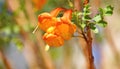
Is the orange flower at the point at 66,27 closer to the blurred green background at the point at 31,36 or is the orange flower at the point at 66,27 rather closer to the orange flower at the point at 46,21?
the orange flower at the point at 46,21

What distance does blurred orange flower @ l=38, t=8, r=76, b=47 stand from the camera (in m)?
0.78

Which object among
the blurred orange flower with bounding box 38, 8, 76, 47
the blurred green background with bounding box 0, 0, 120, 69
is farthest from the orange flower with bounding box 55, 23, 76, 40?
the blurred green background with bounding box 0, 0, 120, 69

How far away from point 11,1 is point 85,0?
1.07 metres

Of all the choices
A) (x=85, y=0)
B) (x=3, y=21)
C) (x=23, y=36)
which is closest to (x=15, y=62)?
(x=23, y=36)

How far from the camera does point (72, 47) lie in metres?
2.20

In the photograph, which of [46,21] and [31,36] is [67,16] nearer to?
[46,21]

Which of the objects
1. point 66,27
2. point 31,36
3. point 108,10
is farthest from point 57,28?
point 31,36

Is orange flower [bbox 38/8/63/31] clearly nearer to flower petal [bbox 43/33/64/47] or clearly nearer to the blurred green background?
flower petal [bbox 43/33/64/47]

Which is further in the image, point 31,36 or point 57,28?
point 31,36

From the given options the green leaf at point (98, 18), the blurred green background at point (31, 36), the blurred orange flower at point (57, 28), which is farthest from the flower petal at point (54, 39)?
the blurred green background at point (31, 36)

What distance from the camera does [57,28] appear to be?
794 millimetres

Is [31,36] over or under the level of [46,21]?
under

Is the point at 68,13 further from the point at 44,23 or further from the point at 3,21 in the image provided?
the point at 3,21

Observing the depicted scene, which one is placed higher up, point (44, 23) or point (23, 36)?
point (44, 23)
